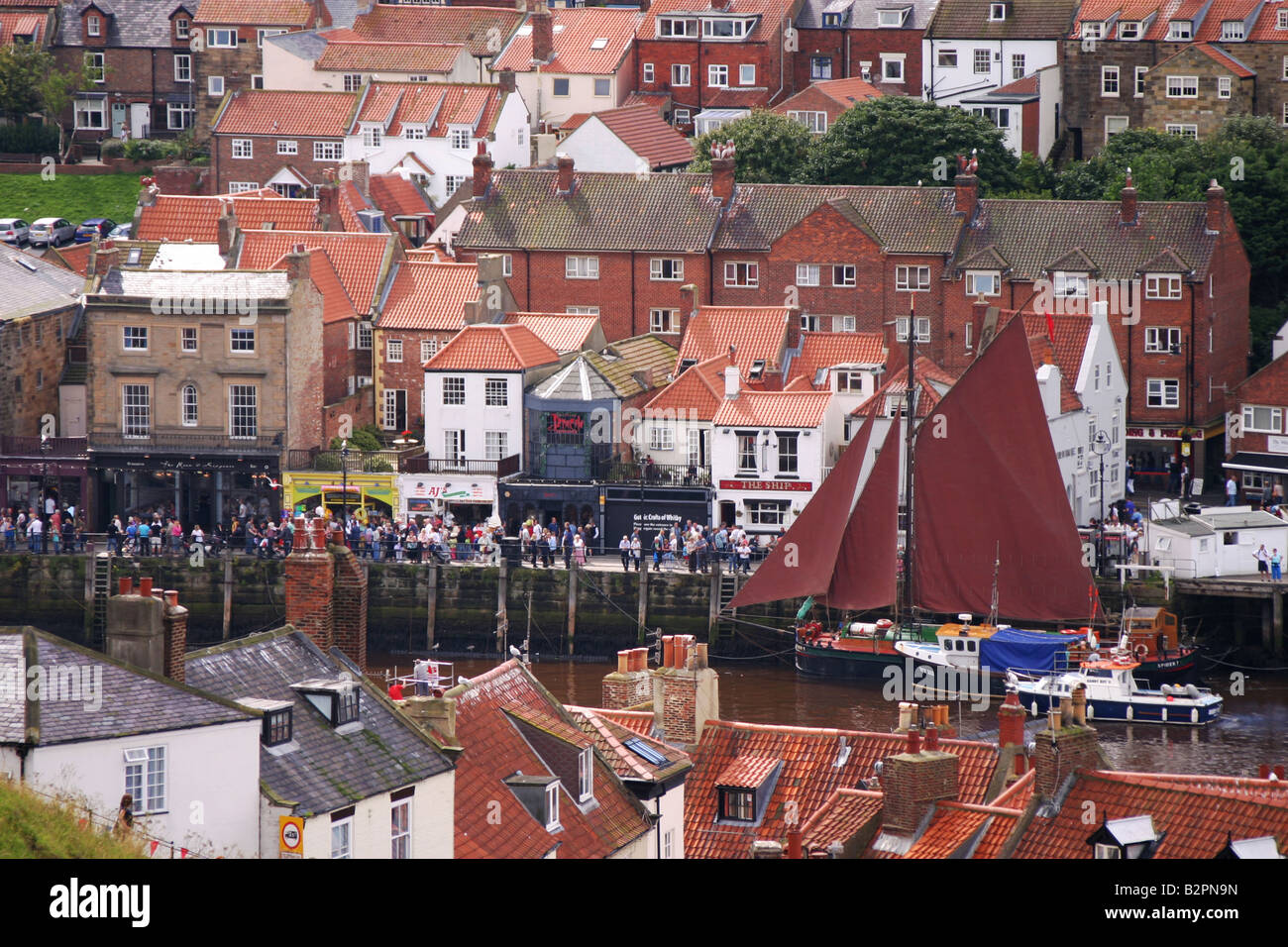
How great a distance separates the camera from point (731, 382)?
8306 centimetres

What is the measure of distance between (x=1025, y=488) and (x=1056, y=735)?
110 ft

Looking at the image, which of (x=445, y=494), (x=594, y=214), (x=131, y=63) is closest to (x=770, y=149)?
(x=594, y=214)

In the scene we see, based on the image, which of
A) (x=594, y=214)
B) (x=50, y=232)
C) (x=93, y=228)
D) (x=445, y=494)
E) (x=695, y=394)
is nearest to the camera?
(x=695, y=394)

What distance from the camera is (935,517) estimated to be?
75625 mm

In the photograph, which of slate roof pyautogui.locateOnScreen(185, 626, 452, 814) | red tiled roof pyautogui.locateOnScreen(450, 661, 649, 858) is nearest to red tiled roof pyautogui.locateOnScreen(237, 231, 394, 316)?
red tiled roof pyautogui.locateOnScreen(450, 661, 649, 858)

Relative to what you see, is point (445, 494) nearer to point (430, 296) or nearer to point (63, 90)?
point (430, 296)

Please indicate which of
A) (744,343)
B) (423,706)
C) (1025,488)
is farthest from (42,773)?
(744,343)

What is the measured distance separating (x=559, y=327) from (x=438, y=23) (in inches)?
1859

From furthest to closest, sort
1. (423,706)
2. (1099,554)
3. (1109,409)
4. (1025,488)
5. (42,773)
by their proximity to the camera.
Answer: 1. (1109,409)
2. (1099,554)
3. (1025,488)
4. (423,706)
5. (42,773)

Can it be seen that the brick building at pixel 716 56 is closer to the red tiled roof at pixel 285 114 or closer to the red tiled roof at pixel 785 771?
the red tiled roof at pixel 285 114

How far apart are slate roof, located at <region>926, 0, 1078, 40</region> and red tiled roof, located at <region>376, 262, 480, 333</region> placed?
33921 mm

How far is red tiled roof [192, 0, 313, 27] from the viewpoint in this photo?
131625 mm
